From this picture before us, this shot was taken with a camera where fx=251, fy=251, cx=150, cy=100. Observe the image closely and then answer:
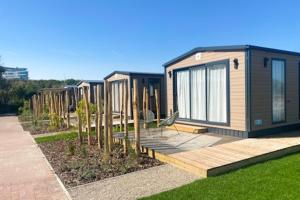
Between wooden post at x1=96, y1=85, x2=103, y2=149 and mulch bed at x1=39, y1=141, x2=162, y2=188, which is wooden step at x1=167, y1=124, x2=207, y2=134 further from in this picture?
wooden post at x1=96, y1=85, x2=103, y2=149

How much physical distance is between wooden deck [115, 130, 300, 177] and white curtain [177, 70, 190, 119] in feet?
6.44

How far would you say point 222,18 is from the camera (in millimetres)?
13297

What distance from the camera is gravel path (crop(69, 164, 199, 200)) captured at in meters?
3.73

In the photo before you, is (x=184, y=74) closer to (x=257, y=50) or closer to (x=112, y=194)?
(x=257, y=50)

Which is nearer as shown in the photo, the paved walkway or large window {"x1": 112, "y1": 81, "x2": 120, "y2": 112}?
the paved walkway

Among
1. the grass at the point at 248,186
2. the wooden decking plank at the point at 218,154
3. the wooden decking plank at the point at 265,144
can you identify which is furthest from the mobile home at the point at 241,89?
the grass at the point at 248,186

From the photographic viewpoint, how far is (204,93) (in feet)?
27.8

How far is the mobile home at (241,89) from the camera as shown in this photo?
7.00 metres

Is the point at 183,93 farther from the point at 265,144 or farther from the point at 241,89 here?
the point at 265,144

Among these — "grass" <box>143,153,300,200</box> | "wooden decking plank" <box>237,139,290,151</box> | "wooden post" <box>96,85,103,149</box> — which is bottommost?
"grass" <box>143,153,300,200</box>

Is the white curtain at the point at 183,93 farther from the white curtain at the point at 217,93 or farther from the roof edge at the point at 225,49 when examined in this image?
the white curtain at the point at 217,93

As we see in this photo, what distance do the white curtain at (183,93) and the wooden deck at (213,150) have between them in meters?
1.96

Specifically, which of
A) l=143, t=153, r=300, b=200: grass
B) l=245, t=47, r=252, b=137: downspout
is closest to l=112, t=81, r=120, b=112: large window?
l=245, t=47, r=252, b=137: downspout

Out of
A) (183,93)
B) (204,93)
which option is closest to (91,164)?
(204,93)
